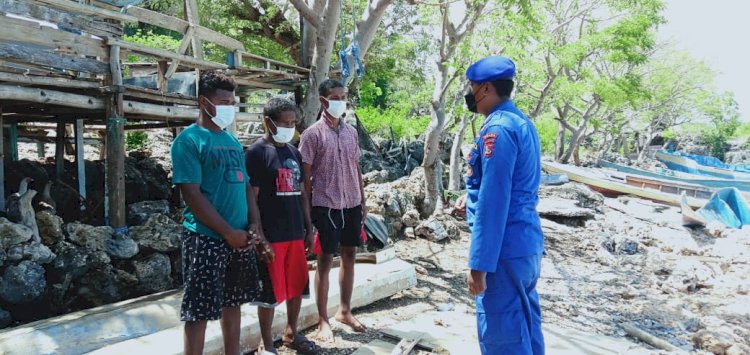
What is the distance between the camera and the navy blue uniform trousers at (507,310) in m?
2.59

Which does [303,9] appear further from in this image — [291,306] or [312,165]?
[291,306]

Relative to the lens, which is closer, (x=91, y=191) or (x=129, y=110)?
(x=129, y=110)

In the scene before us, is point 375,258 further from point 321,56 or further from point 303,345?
→ point 321,56

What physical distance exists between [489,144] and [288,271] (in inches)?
64.6

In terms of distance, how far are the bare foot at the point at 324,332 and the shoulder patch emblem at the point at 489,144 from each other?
197 cm

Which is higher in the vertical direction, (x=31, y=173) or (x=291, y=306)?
(x=31, y=173)

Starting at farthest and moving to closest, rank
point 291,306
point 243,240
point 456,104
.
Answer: point 456,104, point 291,306, point 243,240

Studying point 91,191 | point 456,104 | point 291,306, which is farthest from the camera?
point 456,104

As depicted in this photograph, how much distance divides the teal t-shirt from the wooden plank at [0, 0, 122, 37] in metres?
3.84

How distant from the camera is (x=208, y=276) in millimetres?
2723

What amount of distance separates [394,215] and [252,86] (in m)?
3.55

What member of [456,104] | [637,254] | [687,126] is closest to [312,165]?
[456,104]

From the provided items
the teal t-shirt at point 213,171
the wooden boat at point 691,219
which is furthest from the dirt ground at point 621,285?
the teal t-shirt at point 213,171

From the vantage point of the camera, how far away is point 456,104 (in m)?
10.8
